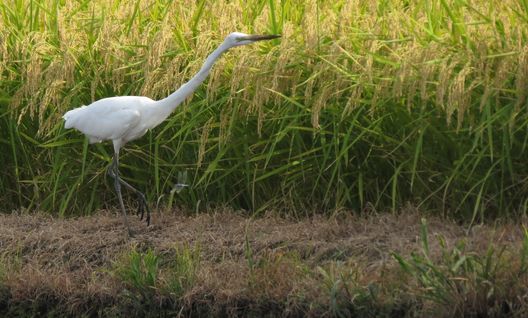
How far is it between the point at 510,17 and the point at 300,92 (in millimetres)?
1199

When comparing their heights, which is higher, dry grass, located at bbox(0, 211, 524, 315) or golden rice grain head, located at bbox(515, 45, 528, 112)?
golden rice grain head, located at bbox(515, 45, 528, 112)

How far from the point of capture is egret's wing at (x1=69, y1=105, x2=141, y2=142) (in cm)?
674

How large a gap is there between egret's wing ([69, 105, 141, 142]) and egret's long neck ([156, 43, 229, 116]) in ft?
0.54

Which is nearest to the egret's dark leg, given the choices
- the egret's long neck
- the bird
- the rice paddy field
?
the bird

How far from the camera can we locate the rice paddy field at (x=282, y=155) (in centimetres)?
553

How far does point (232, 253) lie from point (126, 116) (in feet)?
3.57

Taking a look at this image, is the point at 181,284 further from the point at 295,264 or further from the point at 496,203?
the point at 496,203

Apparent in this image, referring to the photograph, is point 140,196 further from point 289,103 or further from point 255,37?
point 255,37

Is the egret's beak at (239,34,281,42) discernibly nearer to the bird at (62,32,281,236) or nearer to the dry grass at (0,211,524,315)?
the bird at (62,32,281,236)

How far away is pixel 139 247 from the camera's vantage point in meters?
6.37

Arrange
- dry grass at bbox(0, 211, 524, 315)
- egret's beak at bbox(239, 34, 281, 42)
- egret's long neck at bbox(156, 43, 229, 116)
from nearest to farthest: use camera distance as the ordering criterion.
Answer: dry grass at bbox(0, 211, 524, 315) < egret's beak at bbox(239, 34, 281, 42) < egret's long neck at bbox(156, 43, 229, 116)

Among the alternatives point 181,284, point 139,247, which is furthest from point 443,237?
point 139,247

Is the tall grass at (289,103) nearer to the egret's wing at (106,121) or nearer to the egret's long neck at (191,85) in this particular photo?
the egret's long neck at (191,85)

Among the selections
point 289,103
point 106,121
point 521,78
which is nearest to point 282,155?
point 289,103
